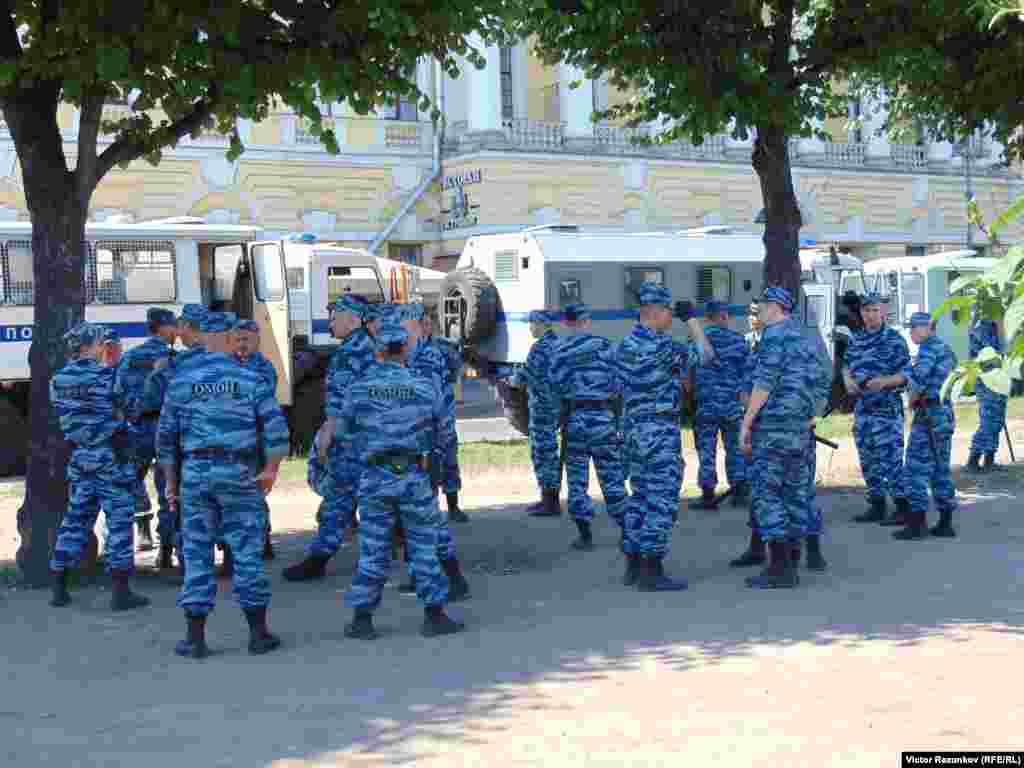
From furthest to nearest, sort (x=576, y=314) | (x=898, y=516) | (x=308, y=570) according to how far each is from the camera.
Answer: (x=898, y=516)
(x=576, y=314)
(x=308, y=570)

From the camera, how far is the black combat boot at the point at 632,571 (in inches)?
325

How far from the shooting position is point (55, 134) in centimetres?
870

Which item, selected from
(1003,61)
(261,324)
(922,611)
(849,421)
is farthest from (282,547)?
A: (849,421)

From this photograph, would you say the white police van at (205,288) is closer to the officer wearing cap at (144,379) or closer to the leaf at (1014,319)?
the officer wearing cap at (144,379)

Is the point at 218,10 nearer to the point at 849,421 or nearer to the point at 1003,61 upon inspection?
the point at 1003,61

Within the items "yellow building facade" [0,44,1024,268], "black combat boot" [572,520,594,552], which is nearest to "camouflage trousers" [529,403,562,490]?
"black combat boot" [572,520,594,552]

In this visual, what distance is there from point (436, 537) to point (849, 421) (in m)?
12.4

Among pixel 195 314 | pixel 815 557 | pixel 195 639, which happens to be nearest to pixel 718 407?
pixel 815 557

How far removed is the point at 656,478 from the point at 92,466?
3.50 metres

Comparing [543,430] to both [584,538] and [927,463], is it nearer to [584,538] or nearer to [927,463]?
[584,538]

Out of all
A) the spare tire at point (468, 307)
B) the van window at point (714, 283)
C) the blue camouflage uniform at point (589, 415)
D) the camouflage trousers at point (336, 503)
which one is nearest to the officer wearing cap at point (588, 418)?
the blue camouflage uniform at point (589, 415)

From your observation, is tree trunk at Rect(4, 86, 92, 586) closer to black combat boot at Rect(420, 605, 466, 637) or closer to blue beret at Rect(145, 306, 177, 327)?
blue beret at Rect(145, 306, 177, 327)

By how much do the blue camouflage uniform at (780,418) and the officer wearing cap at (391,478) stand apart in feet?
7.37

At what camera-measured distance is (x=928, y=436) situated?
9.65 m
